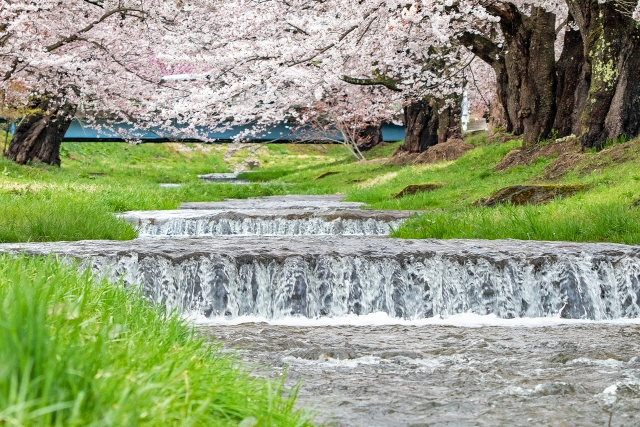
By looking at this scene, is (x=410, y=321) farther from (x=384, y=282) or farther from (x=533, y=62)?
(x=533, y=62)

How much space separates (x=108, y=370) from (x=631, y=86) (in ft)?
52.4

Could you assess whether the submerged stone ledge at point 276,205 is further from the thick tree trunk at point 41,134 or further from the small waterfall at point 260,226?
the thick tree trunk at point 41,134

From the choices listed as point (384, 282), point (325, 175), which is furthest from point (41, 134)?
point (384, 282)

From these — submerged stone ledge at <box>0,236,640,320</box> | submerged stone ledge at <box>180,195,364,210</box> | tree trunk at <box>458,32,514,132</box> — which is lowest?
submerged stone ledge at <box>0,236,640,320</box>

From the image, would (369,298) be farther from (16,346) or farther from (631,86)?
(631,86)

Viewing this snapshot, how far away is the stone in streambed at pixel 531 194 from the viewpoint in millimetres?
14081

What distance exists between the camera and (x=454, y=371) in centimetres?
512

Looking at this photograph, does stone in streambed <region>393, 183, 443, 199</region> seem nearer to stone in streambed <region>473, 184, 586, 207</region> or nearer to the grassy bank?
the grassy bank

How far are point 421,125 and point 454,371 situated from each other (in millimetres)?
28071

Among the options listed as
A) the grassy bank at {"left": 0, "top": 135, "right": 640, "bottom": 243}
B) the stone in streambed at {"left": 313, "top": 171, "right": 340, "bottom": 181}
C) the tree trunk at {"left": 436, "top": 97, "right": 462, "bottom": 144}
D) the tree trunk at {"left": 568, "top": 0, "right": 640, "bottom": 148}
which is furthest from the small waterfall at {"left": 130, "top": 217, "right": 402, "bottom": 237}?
the stone in streambed at {"left": 313, "top": 171, "right": 340, "bottom": 181}

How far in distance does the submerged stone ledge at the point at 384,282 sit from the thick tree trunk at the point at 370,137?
3953 centimetres

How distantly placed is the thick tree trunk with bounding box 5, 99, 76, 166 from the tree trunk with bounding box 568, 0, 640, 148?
61.6 feet

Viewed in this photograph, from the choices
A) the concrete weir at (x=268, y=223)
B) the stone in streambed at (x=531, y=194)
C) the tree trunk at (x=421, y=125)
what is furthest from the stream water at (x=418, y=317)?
the tree trunk at (x=421, y=125)

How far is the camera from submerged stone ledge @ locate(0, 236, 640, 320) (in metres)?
8.42
